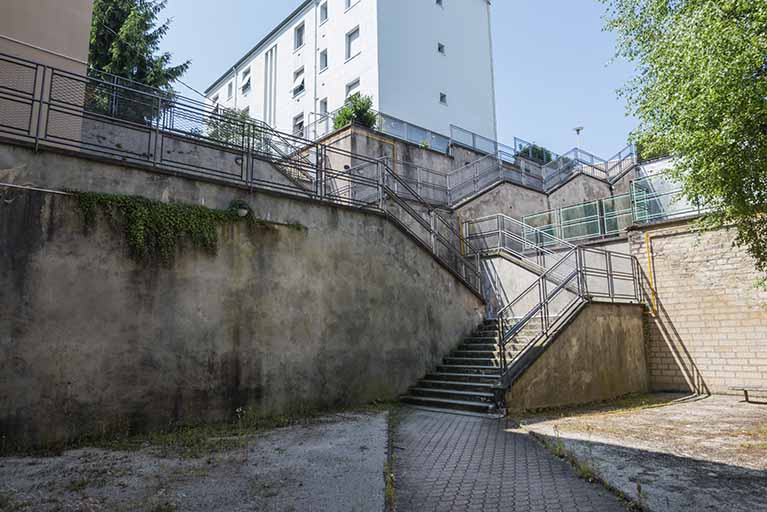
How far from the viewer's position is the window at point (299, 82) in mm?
28641

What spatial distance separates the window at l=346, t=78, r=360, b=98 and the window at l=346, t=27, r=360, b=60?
4.90 feet

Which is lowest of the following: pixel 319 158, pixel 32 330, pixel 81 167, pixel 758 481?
pixel 758 481

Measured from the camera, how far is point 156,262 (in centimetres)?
789

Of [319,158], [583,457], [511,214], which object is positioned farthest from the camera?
[511,214]

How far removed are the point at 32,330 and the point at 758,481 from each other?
345 inches

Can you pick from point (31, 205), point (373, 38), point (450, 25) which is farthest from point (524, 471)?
point (450, 25)

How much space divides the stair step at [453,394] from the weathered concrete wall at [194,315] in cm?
36

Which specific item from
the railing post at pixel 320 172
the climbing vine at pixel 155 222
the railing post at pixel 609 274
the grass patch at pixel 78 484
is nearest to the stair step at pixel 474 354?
the railing post at pixel 609 274

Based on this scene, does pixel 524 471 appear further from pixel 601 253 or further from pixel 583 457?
pixel 601 253

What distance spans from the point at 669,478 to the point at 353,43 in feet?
82.1

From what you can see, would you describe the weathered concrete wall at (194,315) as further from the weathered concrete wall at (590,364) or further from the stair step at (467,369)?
the weathered concrete wall at (590,364)

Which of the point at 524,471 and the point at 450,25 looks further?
the point at 450,25

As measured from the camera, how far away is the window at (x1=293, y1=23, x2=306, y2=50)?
29656 millimetres

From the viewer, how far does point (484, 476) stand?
5402 mm
